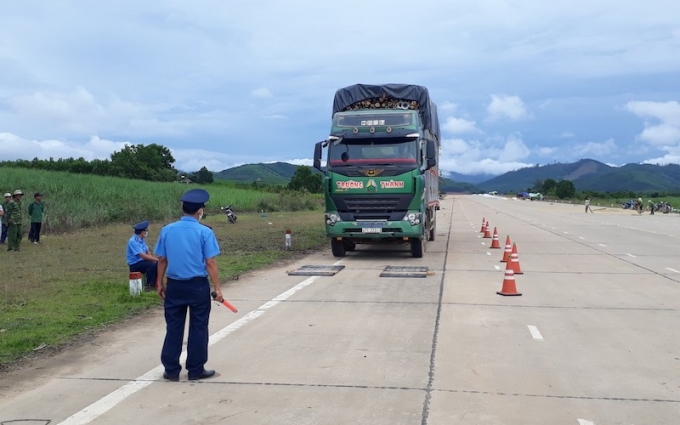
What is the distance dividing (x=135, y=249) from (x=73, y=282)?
7.25 feet

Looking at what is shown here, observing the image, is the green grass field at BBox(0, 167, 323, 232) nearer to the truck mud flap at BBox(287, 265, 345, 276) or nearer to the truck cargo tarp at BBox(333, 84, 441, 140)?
the truck cargo tarp at BBox(333, 84, 441, 140)

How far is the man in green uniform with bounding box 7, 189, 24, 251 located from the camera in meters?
19.4

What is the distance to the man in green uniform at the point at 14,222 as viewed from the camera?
19.4 meters

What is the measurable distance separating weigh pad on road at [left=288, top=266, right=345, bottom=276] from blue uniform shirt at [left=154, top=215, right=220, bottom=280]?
8.27m

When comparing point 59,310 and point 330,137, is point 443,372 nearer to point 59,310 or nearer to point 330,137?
point 59,310

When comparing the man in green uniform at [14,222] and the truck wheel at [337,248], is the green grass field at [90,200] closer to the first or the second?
the man in green uniform at [14,222]

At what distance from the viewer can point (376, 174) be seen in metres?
17.4

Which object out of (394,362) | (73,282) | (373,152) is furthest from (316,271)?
(394,362)

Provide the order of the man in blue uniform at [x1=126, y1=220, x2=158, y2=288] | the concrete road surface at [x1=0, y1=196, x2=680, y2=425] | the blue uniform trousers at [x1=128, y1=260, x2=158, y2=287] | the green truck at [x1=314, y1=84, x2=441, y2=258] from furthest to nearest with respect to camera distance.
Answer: the green truck at [x1=314, y1=84, x2=441, y2=258]
the blue uniform trousers at [x1=128, y1=260, x2=158, y2=287]
the man in blue uniform at [x1=126, y1=220, x2=158, y2=288]
the concrete road surface at [x1=0, y1=196, x2=680, y2=425]

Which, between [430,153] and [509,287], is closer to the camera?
[509,287]

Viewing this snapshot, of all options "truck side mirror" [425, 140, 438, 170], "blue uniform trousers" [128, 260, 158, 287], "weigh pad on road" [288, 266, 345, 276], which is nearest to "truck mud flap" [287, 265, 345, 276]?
"weigh pad on road" [288, 266, 345, 276]

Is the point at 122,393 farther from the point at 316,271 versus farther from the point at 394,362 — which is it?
the point at 316,271

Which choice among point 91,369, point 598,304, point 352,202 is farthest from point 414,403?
point 352,202

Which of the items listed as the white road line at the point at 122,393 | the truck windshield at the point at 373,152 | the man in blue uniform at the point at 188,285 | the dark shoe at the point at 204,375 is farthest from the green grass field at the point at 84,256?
the truck windshield at the point at 373,152
